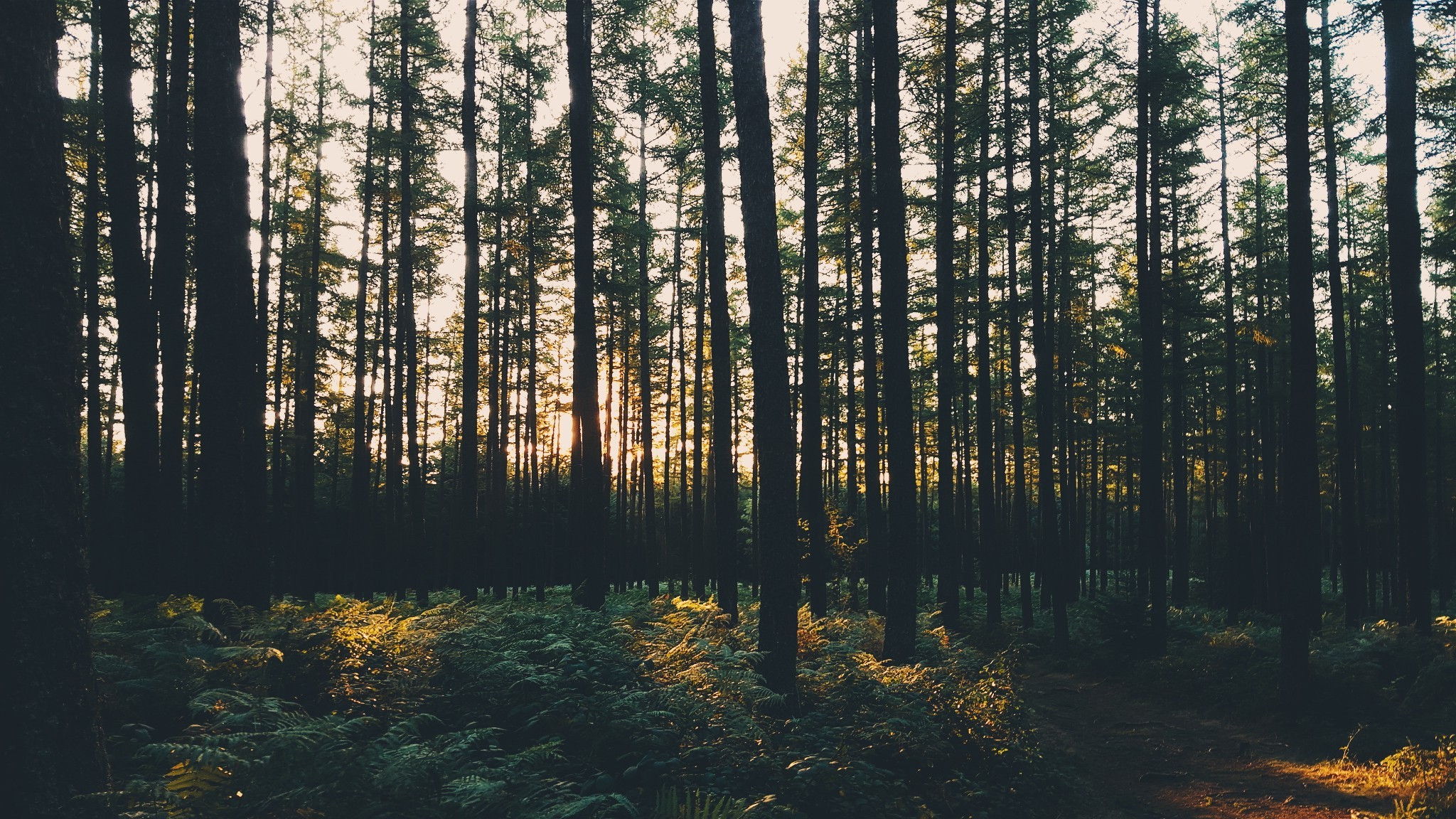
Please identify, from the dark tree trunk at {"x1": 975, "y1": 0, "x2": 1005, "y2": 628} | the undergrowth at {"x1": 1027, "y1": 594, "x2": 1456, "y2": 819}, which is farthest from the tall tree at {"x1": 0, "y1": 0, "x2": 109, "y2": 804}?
the dark tree trunk at {"x1": 975, "y1": 0, "x2": 1005, "y2": 628}

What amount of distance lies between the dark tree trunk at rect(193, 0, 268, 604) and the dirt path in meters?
9.87

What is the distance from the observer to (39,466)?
3.57m

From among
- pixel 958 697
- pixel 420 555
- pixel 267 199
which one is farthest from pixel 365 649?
pixel 267 199

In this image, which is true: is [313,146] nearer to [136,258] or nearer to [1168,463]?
[136,258]

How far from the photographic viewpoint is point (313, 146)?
764 inches

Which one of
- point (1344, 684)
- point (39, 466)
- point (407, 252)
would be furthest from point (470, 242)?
point (1344, 684)

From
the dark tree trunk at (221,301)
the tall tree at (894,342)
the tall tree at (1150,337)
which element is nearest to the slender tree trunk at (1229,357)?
the tall tree at (1150,337)

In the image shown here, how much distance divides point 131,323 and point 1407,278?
72.1 ft

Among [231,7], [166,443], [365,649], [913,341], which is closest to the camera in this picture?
[365,649]

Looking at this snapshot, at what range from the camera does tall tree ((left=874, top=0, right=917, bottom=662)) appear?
11.4 metres

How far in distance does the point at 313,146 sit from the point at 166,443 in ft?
34.1

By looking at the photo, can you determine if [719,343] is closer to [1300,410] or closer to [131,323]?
[1300,410]

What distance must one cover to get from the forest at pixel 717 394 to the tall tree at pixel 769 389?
0.18 feet

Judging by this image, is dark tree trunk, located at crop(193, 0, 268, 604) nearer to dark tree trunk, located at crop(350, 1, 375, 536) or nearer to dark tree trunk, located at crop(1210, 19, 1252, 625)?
dark tree trunk, located at crop(350, 1, 375, 536)
